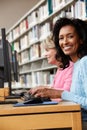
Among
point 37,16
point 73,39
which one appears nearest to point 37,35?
point 37,16

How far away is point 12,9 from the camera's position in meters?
7.40

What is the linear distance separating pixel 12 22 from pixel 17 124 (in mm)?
6337

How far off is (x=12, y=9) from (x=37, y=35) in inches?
99.7

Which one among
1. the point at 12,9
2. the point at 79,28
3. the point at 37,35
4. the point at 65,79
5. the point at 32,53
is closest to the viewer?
the point at 79,28

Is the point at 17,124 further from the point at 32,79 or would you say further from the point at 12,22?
the point at 12,22

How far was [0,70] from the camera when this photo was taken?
2211 millimetres

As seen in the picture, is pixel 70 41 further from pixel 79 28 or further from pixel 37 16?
pixel 37 16

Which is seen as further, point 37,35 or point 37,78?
point 37,78

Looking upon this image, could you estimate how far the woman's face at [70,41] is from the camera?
200 centimetres

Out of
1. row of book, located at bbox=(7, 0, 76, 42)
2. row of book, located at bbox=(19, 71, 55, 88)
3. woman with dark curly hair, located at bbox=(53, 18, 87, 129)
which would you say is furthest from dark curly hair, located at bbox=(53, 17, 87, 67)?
row of book, located at bbox=(19, 71, 55, 88)

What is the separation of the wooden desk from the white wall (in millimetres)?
6302

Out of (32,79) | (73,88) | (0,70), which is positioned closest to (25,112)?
(73,88)

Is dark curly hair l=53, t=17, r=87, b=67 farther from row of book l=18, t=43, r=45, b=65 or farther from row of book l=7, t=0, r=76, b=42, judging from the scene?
row of book l=18, t=43, r=45, b=65

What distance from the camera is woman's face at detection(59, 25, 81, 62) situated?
78.7 inches
